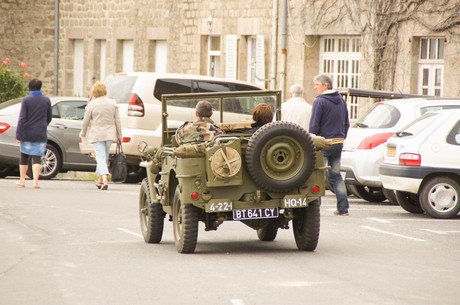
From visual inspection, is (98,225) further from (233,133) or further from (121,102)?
(121,102)

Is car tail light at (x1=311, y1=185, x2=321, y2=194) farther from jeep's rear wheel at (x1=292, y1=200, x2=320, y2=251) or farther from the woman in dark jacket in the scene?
the woman in dark jacket

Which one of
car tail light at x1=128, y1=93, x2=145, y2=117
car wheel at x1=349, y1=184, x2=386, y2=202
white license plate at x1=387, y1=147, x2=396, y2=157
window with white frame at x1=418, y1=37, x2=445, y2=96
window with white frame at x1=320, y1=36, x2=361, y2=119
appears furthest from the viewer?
window with white frame at x1=320, y1=36, x2=361, y2=119

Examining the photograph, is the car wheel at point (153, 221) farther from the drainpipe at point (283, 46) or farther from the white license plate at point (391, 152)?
the drainpipe at point (283, 46)

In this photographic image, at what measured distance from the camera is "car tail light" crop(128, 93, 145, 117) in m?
23.4

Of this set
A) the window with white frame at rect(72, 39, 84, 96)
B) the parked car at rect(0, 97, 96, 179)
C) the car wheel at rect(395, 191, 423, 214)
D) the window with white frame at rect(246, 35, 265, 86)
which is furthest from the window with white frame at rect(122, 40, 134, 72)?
the car wheel at rect(395, 191, 423, 214)

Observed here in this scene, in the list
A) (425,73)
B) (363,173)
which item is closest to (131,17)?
(425,73)

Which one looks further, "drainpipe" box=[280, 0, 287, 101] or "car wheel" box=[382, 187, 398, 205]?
"drainpipe" box=[280, 0, 287, 101]

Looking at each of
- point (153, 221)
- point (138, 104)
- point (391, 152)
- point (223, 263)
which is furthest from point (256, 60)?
point (223, 263)

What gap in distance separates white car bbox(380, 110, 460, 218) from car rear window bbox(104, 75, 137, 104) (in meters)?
7.66

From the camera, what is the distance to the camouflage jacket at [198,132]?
505 inches

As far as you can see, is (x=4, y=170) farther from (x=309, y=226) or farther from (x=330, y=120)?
(x=309, y=226)

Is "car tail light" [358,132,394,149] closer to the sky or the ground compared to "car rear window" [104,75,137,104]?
closer to the ground

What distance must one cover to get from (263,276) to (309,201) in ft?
5.76

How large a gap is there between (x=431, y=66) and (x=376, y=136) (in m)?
10.3
